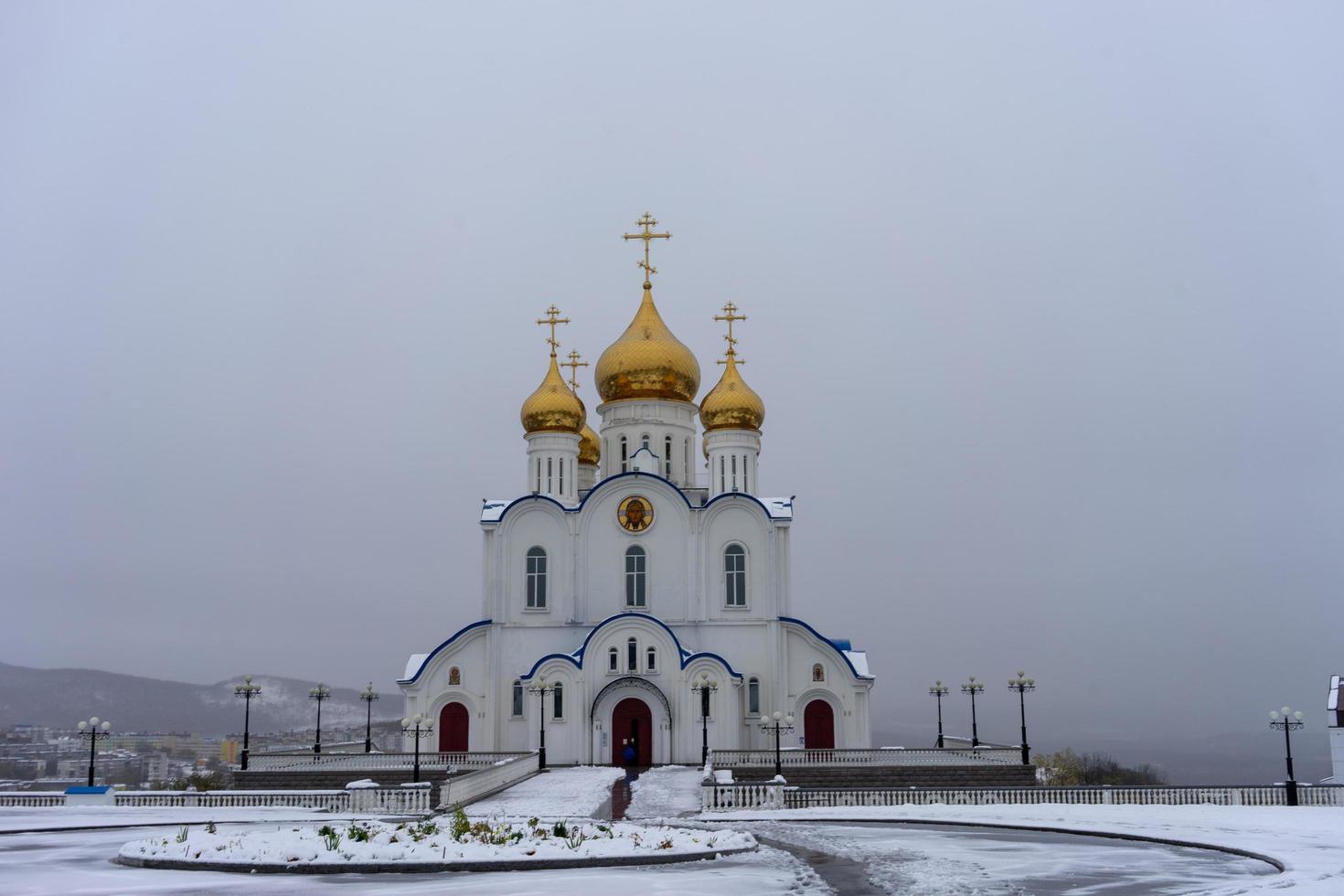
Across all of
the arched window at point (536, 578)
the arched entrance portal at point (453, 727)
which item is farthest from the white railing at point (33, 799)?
the arched window at point (536, 578)

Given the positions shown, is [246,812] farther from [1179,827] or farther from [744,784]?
[1179,827]

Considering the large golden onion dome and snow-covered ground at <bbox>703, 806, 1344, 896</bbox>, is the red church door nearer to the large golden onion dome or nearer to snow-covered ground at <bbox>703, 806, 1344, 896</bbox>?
the large golden onion dome

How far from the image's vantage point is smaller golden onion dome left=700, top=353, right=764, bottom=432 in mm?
45969

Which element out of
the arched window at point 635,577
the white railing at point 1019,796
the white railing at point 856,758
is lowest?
the white railing at point 1019,796

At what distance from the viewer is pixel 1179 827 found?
21.4m

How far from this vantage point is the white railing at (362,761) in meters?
35.2

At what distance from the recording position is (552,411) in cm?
4606

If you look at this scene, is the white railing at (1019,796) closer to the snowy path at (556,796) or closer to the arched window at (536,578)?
the snowy path at (556,796)

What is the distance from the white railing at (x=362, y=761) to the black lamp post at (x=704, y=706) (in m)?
5.11

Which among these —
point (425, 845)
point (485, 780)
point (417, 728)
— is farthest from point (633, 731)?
point (425, 845)

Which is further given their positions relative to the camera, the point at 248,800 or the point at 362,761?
the point at 362,761

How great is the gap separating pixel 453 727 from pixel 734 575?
10.3 m

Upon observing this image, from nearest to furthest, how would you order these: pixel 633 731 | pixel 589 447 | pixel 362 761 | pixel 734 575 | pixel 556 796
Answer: pixel 556 796, pixel 362 761, pixel 633 731, pixel 734 575, pixel 589 447

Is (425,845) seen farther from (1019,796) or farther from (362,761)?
(362,761)
